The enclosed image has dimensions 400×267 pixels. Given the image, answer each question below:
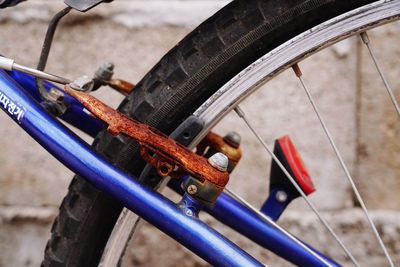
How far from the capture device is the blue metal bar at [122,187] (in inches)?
34.1

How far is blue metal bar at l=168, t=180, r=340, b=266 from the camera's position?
106cm

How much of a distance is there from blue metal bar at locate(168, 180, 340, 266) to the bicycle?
16cm

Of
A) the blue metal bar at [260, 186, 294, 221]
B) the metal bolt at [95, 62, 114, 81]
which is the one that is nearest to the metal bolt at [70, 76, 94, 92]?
the metal bolt at [95, 62, 114, 81]

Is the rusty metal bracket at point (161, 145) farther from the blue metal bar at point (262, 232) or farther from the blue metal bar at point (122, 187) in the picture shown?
the blue metal bar at point (262, 232)

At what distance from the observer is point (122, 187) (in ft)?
2.91

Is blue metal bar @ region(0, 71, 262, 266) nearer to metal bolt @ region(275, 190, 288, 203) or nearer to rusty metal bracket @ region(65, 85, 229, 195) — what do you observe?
rusty metal bracket @ region(65, 85, 229, 195)

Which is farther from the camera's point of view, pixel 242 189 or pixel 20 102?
pixel 242 189

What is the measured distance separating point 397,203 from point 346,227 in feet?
0.49

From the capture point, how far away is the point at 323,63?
5.33 feet

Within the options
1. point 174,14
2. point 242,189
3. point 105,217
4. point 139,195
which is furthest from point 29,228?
point 139,195

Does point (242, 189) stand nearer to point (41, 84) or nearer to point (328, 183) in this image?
point (328, 183)

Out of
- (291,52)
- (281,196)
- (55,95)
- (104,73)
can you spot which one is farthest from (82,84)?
(281,196)

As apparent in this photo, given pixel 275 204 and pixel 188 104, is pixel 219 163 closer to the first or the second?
pixel 188 104

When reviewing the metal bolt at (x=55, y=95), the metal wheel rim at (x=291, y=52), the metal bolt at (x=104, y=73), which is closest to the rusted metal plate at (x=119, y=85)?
the metal bolt at (x=104, y=73)
